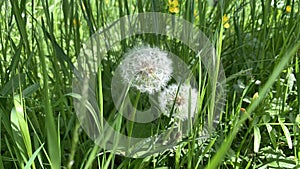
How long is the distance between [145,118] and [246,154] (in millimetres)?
227

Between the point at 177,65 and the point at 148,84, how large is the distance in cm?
20

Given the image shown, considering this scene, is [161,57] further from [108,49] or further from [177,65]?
[108,49]

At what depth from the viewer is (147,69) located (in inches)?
35.4

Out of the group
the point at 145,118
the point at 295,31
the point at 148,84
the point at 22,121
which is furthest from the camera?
the point at 295,31

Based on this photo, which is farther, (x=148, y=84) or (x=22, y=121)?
(x=148, y=84)

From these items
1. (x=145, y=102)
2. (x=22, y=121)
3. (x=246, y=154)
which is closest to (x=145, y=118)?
(x=145, y=102)

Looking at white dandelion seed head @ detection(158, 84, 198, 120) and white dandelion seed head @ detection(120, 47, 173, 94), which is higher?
white dandelion seed head @ detection(120, 47, 173, 94)

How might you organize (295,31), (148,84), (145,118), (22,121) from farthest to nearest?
(295,31) → (145,118) → (148,84) → (22,121)

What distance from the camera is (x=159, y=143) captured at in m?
0.93

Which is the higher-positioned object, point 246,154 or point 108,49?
point 108,49

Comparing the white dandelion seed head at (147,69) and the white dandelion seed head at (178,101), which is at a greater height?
the white dandelion seed head at (147,69)

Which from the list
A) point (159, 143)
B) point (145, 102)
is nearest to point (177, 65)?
point (145, 102)

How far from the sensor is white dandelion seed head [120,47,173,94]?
88cm

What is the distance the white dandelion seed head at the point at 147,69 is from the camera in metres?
0.88
